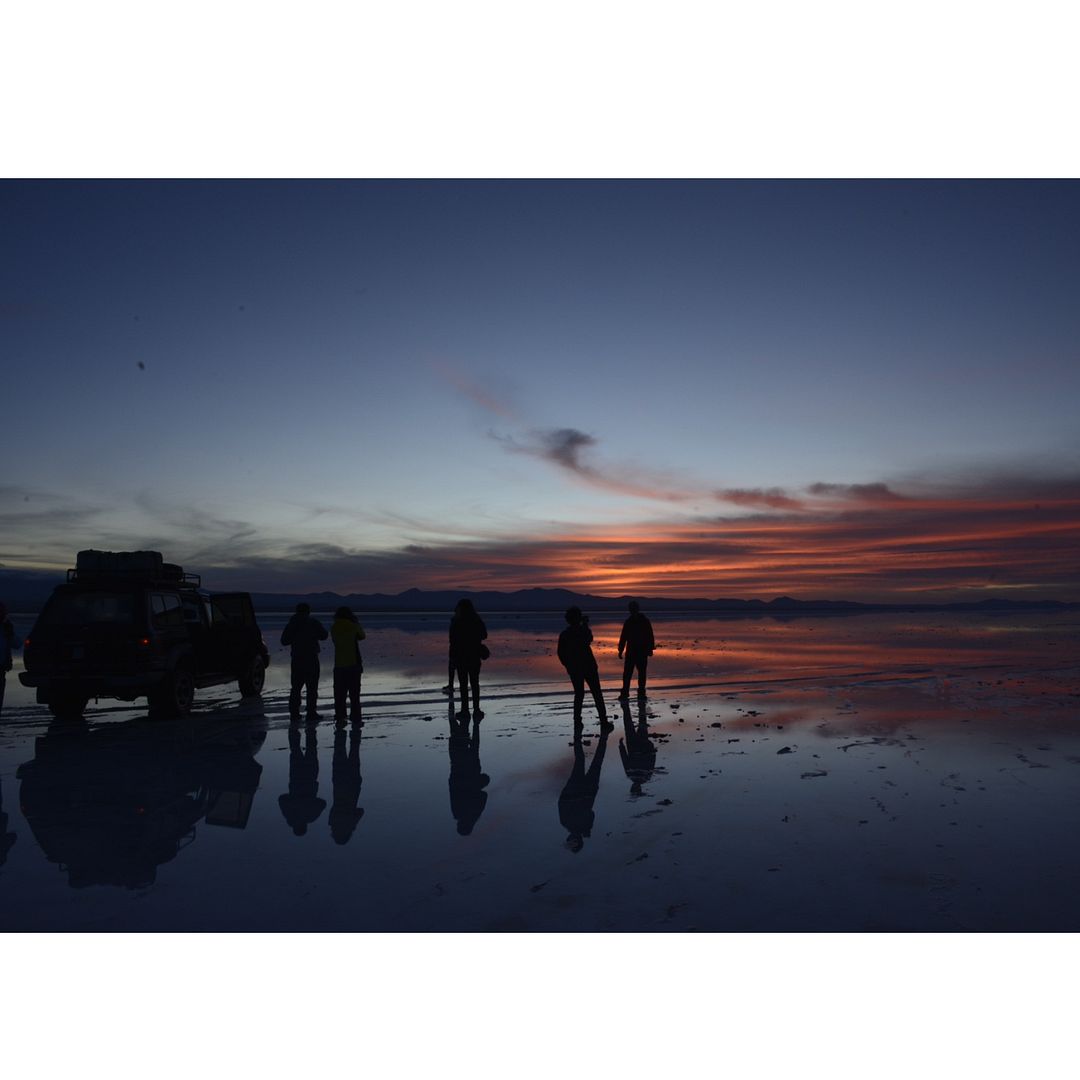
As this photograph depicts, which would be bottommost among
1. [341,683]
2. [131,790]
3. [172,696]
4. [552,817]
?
[131,790]

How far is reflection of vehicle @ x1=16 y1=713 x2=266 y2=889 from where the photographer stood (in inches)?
264

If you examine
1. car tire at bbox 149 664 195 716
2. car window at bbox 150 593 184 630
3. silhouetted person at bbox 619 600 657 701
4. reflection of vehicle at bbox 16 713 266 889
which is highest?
car window at bbox 150 593 184 630

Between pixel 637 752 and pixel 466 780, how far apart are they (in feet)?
9.27

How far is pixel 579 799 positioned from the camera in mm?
8352

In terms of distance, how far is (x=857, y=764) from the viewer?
9.87 meters

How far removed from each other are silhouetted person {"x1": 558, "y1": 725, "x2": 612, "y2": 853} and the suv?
26.0ft

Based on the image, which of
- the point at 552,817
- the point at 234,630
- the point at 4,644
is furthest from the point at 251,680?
the point at 552,817

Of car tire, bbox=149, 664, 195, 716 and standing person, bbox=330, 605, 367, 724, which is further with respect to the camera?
car tire, bbox=149, 664, 195, 716

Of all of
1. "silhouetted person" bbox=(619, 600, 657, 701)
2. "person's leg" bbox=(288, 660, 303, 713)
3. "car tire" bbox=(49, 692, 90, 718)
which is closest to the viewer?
"person's leg" bbox=(288, 660, 303, 713)

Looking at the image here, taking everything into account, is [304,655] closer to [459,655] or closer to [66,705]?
[459,655]

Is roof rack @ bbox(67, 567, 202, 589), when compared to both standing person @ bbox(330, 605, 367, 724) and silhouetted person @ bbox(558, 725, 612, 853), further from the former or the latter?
silhouetted person @ bbox(558, 725, 612, 853)

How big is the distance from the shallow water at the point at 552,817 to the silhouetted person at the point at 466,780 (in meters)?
0.05

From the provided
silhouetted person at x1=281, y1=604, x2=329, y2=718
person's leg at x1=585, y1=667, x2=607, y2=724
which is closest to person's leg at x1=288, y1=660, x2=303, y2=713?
silhouetted person at x1=281, y1=604, x2=329, y2=718

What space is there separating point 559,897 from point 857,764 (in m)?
5.90
